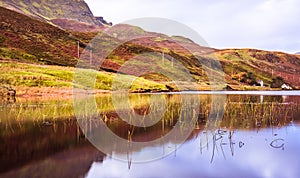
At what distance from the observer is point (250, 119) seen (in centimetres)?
2147

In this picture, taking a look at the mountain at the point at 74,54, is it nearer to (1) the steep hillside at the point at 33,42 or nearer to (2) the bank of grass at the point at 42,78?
(1) the steep hillside at the point at 33,42

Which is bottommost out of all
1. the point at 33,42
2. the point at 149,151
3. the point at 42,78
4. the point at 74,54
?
the point at 149,151

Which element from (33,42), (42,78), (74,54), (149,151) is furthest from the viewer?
(74,54)

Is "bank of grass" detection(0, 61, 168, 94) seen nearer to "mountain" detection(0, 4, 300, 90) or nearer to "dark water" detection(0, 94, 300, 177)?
"mountain" detection(0, 4, 300, 90)

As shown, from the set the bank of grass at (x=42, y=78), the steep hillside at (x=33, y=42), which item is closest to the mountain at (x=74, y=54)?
the steep hillside at (x=33, y=42)

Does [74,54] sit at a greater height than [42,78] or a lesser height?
greater

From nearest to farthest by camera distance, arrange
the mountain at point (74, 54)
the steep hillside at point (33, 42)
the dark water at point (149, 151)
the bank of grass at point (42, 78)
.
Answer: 1. the dark water at point (149, 151)
2. the bank of grass at point (42, 78)
3. the steep hillside at point (33, 42)
4. the mountain at point (74, 54)

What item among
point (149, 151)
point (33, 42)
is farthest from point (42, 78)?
point (149, 151)

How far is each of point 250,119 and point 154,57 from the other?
97784 mm

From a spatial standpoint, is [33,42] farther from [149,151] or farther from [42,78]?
[149,151]

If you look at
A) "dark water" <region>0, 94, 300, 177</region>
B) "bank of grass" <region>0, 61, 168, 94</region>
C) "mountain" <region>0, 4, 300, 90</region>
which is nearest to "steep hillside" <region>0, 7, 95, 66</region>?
"mountain" <region>0, 4, 300, 90</region>

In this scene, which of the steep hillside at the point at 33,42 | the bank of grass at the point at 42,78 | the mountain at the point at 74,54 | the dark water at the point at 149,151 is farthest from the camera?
the mountain at the point at 74,54

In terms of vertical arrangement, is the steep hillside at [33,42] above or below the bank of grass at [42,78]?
above

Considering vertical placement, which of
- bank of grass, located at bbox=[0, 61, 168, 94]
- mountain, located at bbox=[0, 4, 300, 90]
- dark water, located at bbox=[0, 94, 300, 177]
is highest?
mountain, located at bbox=[0, 4, 300, 90]
